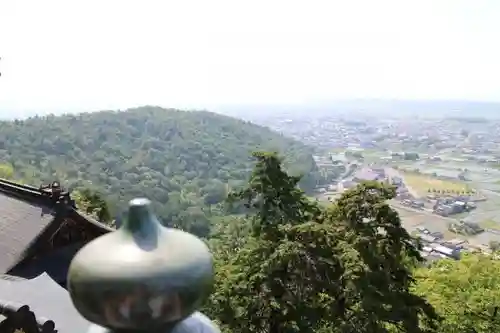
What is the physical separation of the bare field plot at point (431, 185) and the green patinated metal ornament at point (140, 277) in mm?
94806

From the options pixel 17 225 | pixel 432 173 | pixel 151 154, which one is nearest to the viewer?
pixel 17 225

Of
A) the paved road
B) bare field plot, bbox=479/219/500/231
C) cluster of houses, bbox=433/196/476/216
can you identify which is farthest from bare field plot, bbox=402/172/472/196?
bare field plot, bbox=479/219/500/231

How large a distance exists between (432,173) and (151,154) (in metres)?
57.9

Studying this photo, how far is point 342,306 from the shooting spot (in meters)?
10.9

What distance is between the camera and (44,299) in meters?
8.13

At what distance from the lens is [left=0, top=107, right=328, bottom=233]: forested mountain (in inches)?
2549

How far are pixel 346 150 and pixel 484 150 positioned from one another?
3569 centimetres

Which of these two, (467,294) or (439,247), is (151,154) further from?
(467,294)

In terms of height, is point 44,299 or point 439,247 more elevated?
point 44,299

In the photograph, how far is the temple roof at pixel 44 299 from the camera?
732 centimetres

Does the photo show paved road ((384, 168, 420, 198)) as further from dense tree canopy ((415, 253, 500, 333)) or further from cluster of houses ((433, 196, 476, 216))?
dense tree canopy ((415, 253, 500, 333))

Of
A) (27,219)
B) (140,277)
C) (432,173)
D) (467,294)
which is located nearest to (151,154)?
(432,173)

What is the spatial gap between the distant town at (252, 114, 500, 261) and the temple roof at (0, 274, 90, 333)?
9884mm

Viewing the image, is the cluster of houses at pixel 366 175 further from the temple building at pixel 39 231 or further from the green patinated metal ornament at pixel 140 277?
the green patinated metal ornament at pixel 140 277
